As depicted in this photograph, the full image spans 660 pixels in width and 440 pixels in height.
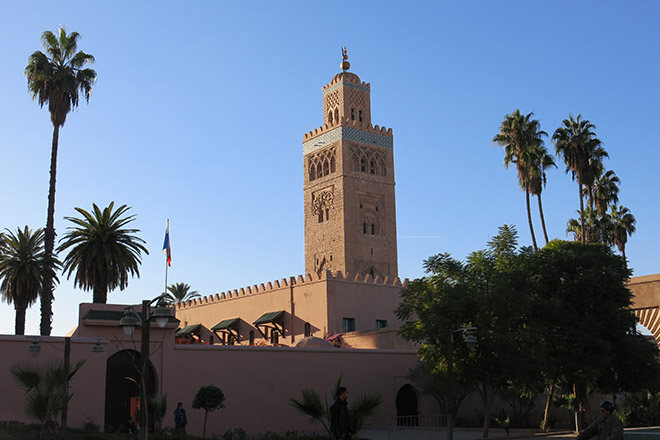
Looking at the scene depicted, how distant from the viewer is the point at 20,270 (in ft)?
136

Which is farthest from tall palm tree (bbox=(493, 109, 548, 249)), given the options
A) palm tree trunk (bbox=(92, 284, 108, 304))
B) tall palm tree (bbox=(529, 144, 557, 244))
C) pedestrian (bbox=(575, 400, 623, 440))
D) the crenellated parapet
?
pedestrian (bbox=(575, 400, 623, 440))

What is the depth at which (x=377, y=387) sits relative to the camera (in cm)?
3075

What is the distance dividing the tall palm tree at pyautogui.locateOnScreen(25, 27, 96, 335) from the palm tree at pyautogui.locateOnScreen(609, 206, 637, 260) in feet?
103

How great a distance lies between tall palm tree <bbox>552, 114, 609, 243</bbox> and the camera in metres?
36.3

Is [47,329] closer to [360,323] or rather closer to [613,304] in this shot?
[360,323]

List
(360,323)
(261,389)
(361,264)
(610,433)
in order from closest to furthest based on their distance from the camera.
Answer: (610,433) → (261,389) → (360,323) → (361,264)

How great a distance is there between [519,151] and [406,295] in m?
14.1

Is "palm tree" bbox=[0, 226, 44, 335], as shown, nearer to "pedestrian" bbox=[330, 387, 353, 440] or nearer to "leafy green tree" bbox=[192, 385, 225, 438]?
"leafy green tree" bbox=[192, 385, 225, 438]

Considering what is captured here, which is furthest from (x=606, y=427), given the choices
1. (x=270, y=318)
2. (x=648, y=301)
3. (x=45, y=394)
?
(x=270, y=318)

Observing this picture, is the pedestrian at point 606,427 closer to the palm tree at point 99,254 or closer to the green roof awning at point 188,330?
the palm tree at point 99,254

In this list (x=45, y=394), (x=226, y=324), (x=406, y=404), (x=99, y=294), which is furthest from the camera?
(x=226, y=324)

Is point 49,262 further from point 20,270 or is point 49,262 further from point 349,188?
point 349,188

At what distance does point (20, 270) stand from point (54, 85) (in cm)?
1132

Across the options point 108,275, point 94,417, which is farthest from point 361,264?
point 94,417
